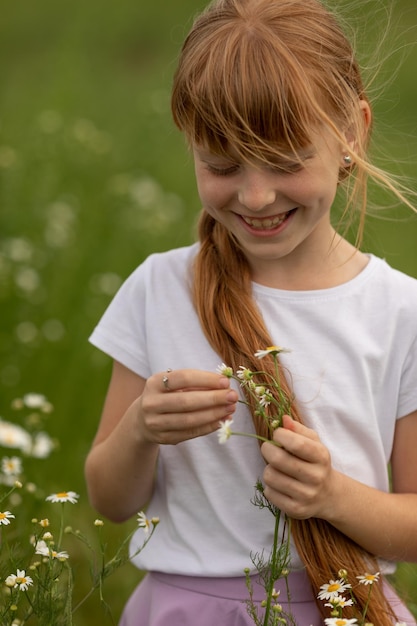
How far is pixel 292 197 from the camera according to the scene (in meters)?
1.95

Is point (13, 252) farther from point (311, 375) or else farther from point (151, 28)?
point (151, 28)

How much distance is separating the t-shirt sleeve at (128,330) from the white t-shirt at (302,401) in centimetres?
5

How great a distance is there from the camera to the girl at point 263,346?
1908 millimetres

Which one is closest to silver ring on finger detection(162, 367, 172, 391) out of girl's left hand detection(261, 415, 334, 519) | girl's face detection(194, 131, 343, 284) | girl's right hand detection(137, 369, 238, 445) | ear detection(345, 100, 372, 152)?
girl's right hand detection(137, 369, 238, 445)

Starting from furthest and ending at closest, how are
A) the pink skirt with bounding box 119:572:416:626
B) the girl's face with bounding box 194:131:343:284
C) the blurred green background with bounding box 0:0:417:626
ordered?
the blurred green background with bounding box 0:0:417:626, the pink skirt with bounding box 119:572:416:626, the girl's face with bounding box 194:131:343:284

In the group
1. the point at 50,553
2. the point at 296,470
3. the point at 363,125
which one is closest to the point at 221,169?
the point at 363,125

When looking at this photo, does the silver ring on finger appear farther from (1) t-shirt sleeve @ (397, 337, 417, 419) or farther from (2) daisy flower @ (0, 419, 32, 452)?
(2) daisy flower @ (0, 419, 32, 452)

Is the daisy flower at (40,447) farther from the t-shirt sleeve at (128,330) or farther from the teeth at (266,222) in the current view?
the teeth at (266,222)

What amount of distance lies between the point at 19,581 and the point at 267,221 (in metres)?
0.75

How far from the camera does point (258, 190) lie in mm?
1921

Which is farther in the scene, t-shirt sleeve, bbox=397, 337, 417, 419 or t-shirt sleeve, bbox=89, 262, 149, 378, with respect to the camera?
t-shirt sleeve, bbox=89, 262, 149, 378

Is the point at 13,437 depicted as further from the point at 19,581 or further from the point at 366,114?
the point at 366,114

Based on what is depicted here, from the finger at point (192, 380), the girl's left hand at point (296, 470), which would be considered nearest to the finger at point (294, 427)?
the girl's left hand at point (296, 470)

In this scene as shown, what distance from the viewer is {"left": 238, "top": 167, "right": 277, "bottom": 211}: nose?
1.92m
